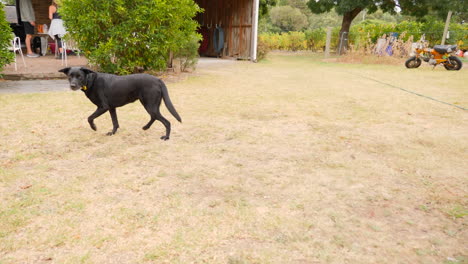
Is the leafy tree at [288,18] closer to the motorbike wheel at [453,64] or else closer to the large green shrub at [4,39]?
the motorbike wheel at [453,64]

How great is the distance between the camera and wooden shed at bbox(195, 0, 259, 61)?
1516 cm

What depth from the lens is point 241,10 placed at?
621 inches

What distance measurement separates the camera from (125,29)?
760cm

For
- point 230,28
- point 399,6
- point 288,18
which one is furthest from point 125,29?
point 288,18

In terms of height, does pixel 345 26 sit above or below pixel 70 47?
above

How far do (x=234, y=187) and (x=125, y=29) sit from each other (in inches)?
242

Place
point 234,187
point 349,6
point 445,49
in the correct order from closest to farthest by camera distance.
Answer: point 234,187, point 445,49, point 349,6

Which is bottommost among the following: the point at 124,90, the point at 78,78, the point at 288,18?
the point at 124,90

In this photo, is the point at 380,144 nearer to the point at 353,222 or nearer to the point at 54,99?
the point at 353,222

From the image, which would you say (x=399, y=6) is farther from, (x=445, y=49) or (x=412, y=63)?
(x=445, y=49)

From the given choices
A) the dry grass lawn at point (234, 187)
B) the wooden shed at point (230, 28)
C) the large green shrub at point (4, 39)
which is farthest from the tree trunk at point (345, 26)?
the large green shrub at point (4, 39)

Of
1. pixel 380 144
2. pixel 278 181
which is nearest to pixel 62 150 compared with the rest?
pixel 278 181

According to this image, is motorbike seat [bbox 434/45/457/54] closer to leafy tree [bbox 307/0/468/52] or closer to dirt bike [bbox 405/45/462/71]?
dirt bike [bbox 405/45/462/71]

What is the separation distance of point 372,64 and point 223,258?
15513mm
